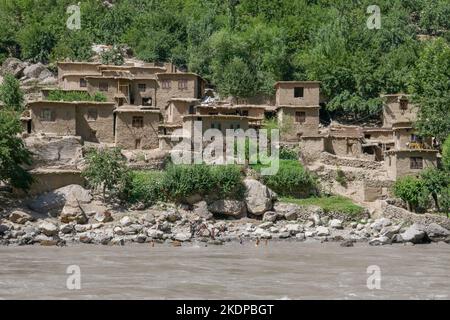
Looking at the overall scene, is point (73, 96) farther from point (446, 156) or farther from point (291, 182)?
point (446, 156)

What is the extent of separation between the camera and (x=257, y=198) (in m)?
49.3

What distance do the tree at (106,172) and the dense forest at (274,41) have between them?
17546mm

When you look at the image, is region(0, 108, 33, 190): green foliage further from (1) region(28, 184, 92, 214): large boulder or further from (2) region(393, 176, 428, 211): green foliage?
(2) region(393, 176, 428, 211): green foliage

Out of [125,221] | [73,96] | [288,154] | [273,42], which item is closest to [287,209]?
[288,154]

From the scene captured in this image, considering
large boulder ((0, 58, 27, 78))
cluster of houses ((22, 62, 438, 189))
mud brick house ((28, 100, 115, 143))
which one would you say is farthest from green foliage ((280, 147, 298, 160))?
large boulder ((0, 58, 27, 78))

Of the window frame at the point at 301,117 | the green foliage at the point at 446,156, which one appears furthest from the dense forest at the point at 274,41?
the window frame at the point at 301,117

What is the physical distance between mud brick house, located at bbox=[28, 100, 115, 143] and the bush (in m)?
9.95

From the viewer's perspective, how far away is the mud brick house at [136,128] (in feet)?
175

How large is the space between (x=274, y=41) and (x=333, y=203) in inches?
1026

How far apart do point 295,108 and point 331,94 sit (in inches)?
319

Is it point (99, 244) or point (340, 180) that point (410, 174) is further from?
point (99, 244)

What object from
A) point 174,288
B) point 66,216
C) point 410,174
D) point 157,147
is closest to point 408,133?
point 410,174

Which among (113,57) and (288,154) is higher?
(113,57)

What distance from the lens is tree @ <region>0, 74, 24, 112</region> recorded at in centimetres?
5808
